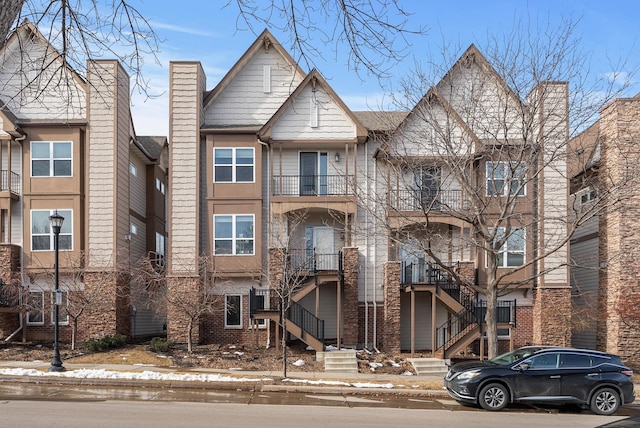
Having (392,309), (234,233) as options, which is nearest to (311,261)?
(234,233)

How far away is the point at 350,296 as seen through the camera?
1035 inches

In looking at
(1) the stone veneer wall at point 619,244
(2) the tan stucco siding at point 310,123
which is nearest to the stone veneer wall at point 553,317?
(1) the stone veneer wall at point 619,244

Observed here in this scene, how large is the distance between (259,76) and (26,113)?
971 cm

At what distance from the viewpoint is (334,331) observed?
2725 centimetres

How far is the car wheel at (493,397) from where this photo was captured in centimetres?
1502

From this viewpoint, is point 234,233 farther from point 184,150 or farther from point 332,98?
point 332,98

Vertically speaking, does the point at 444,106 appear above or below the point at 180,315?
above

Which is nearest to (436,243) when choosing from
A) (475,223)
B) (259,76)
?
(475,223)

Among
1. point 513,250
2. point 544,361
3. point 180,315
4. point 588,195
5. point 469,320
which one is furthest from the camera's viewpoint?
point 588,195

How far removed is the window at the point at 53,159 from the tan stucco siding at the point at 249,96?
5.89 metres

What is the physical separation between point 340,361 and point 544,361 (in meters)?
9.09

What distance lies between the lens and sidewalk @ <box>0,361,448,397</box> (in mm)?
17609

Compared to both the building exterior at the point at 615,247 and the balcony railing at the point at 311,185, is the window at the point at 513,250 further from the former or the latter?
the balcony railing at the point at 311,185

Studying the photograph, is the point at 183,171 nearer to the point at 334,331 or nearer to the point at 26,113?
the point at 26,113
